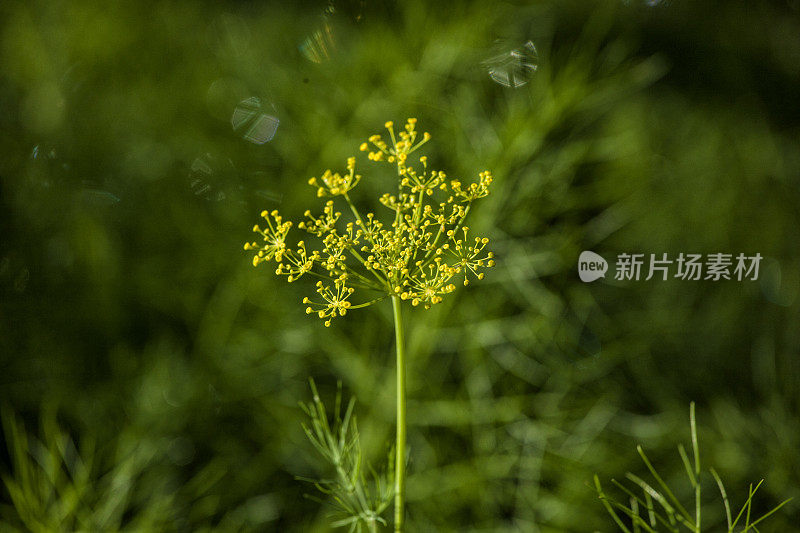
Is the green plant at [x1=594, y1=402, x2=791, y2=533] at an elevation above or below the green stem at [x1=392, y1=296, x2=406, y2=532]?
below

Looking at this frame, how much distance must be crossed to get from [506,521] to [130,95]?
46 cm

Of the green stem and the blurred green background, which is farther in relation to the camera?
the blurred green background

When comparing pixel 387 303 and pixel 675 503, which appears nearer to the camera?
→ pixel 675 503

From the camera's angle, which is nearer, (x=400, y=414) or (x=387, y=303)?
(x=400, y=414)

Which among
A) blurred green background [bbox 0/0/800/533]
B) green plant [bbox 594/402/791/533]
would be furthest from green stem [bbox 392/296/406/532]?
blurred green background [bbox 0/0/800/533]

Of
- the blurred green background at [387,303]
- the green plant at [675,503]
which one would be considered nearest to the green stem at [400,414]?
the green plant at [675,503]

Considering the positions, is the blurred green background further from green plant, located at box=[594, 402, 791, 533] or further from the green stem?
the green stem

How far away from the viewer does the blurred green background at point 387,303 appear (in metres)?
0.39

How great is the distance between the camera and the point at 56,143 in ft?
1.53

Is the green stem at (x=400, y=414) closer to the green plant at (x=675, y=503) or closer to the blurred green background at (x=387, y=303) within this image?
the green plant at (x=675, y=503)

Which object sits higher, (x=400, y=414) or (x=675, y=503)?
(x=400, y=414)

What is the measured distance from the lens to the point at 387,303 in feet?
1.32

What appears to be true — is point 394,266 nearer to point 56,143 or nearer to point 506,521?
point 506,521

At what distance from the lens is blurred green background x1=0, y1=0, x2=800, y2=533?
1.29 ft
